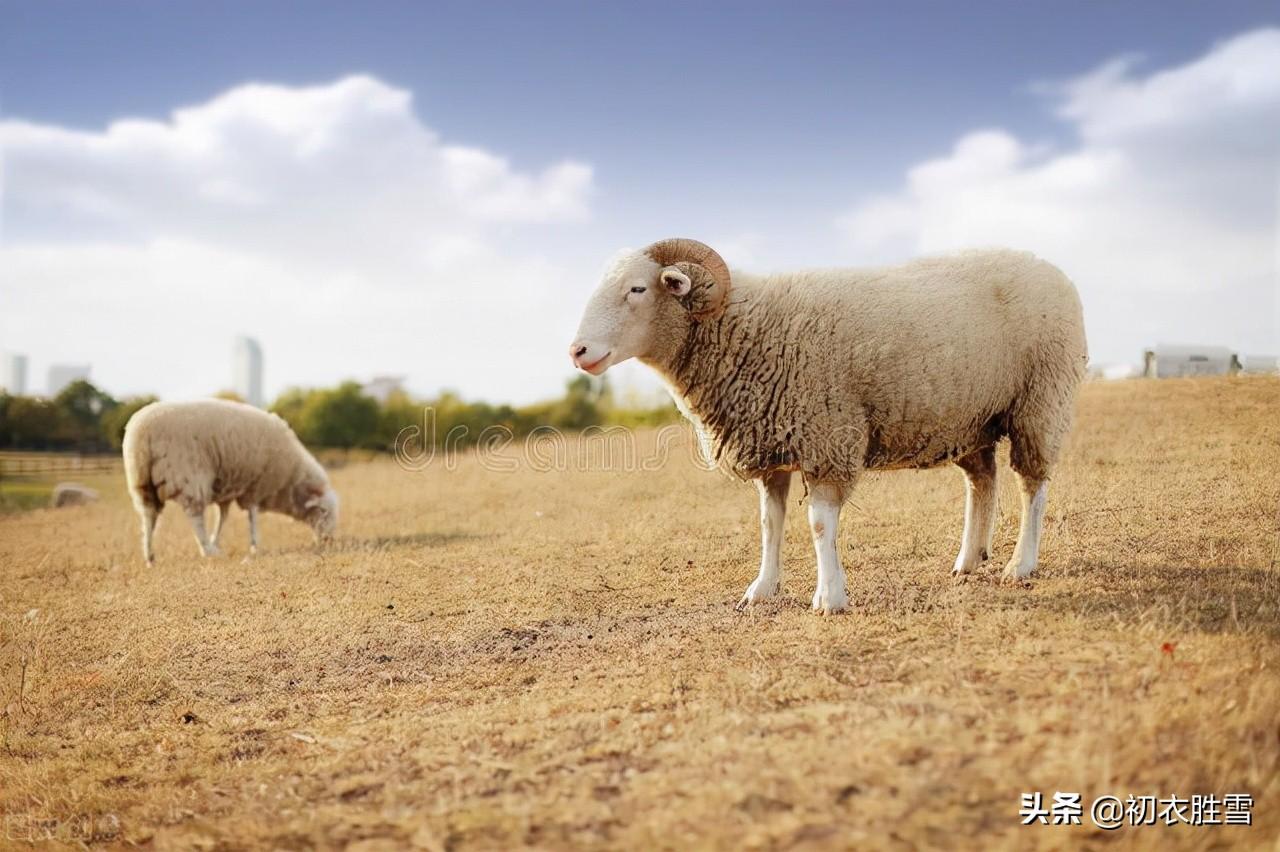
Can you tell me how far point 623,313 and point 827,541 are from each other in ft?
8.34

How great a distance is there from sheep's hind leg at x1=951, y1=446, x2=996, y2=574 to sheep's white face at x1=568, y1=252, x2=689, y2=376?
3.32 meters

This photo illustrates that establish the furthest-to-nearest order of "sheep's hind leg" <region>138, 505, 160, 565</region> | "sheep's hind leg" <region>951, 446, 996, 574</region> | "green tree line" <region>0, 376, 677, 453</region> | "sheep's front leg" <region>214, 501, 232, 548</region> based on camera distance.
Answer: "green tree line" <region>0, 376, 677, 453</region>, "sheep's front leg" <region>214, 501, 232, 548</region>, "sheep's hind leg" <region>138, 505, 160, 565</region>, "sheep's hind leg" <region>951, 446, 996, 574</region>

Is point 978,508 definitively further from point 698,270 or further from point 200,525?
point 200,525

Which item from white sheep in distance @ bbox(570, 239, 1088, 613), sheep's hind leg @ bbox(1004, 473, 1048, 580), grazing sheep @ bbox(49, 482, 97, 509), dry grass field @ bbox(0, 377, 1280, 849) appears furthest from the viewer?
grazing sheep @ bbox(49, 482, 97, 509)

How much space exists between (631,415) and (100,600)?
28.3m

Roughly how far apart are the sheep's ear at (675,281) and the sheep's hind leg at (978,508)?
10.5 ft

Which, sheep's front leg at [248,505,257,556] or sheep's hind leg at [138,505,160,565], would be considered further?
sheep's front leg at [248,505,257,556]

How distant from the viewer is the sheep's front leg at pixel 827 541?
7.41 meters

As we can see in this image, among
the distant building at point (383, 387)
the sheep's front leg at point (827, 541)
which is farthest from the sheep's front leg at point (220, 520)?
the distant building at point (383, 387)

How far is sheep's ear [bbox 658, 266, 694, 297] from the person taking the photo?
24.8 ft

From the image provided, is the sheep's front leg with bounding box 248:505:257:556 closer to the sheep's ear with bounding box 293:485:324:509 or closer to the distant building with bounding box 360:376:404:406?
the sheep's ear with bounding box 293:485:324:509

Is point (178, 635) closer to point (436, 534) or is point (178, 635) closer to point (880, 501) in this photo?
point (436, 534)

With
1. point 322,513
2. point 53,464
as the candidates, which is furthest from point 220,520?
point 53,464

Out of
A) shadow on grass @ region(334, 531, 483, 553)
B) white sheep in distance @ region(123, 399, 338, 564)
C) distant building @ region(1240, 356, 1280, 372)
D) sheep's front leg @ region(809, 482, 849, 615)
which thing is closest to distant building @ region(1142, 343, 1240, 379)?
distant building @ region(1240, 356, 1280, 372)
